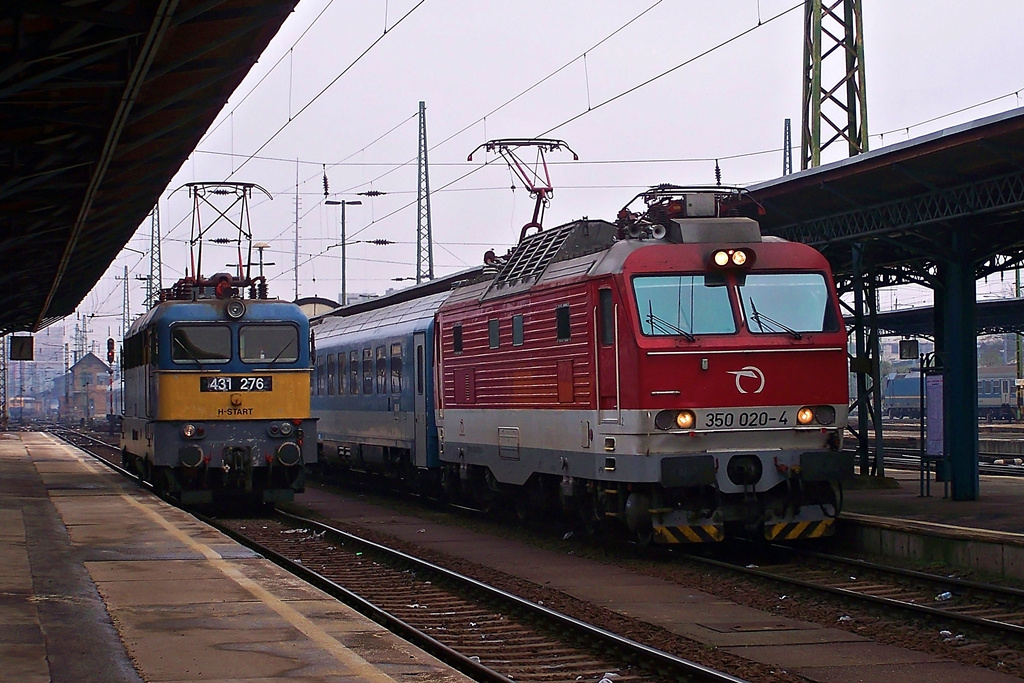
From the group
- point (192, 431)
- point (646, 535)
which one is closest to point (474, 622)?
point (646, 535)

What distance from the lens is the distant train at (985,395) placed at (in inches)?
2996

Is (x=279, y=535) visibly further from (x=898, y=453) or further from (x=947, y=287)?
(x=898, y=453)

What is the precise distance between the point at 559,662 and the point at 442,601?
2.87 meters

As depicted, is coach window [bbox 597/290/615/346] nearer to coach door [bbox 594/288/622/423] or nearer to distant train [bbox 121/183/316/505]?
coach door [bbox 594/288/622/423]

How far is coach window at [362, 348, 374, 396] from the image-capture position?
23969 mm

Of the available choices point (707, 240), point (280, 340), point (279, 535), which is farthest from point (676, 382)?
point (280, 340)

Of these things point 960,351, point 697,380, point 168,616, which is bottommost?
point 168,616

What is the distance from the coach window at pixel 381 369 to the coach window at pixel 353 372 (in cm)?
173

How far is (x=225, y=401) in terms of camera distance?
19422 millimetres

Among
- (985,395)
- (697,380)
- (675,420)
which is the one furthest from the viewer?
(985,395)

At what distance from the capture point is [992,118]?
14.7 m

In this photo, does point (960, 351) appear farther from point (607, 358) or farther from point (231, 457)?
point (231, 457)

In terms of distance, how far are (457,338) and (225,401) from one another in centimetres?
372

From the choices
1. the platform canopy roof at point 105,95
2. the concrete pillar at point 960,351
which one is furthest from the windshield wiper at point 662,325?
the concrete pillar at point 960,351
